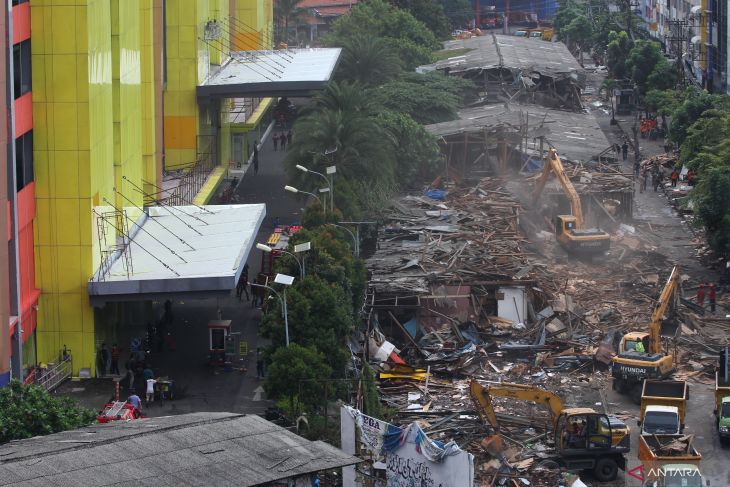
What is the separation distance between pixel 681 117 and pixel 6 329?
55077 mm

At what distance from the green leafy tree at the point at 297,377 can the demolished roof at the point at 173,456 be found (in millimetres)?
11894

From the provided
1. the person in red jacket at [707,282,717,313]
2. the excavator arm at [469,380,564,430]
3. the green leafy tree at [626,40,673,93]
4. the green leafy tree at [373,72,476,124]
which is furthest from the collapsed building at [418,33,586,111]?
the excavator arm at [469,380,564,430]

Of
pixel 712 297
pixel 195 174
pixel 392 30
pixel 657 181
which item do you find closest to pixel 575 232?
pixel 712 297

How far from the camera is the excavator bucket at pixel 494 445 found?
46406mm

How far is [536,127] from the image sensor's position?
94.4 m

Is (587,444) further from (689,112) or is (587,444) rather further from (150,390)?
(689,112)

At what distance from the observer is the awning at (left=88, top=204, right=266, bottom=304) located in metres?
52.7

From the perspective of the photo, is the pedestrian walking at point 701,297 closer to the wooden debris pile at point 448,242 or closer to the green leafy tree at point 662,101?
the wooden debris pile at point 448,242

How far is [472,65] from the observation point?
11438cm

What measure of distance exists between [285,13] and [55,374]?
90.3 meters

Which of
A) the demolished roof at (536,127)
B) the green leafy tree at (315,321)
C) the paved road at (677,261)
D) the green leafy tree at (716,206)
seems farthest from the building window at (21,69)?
the demolished roof at (536,127)

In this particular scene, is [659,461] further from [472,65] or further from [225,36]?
[472,65]

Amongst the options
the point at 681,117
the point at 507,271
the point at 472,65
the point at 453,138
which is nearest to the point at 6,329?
the point at 507,271

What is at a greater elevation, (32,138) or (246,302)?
(32,138)
